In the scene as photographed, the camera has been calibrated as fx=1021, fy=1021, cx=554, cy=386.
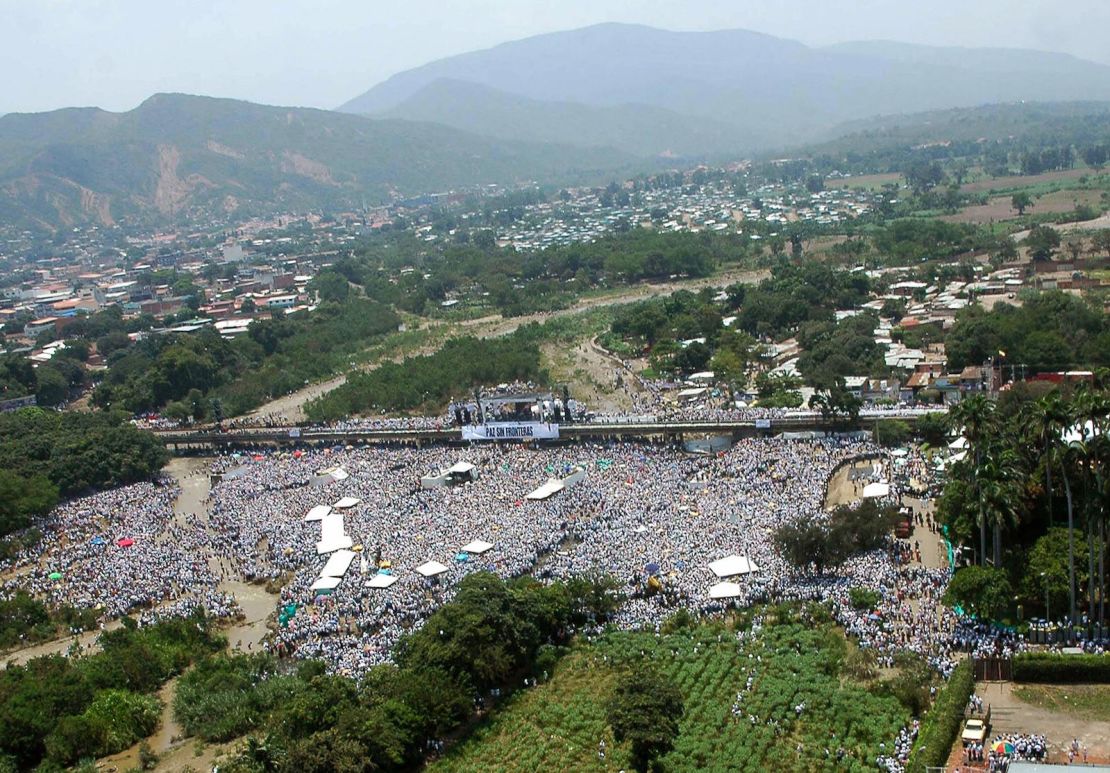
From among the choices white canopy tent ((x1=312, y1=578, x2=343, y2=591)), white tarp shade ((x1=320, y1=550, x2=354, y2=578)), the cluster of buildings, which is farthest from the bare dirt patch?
white canopy tent ((x1=312, y1=578, x2=343, y2=591))

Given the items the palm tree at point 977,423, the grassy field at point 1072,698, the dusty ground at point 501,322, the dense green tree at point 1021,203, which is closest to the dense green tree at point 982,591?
the palm tree at point 977,423

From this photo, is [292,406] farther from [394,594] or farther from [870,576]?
[870,576]

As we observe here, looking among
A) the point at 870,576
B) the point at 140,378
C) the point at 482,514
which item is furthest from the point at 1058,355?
the point at 140,378

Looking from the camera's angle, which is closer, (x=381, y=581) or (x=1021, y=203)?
(x=381, y=581)

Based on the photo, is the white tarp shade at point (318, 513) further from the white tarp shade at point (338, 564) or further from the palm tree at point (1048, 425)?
the palm tree at point (1048, 425)

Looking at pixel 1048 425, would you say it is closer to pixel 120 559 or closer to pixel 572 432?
pixel 572 432

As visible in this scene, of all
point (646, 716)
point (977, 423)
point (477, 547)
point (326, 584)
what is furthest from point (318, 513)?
point (977, 423)

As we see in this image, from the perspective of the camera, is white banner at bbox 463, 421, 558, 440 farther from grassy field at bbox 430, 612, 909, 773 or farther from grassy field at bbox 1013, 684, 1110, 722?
grassy field at bbox 1013, 684, 1110, 722
